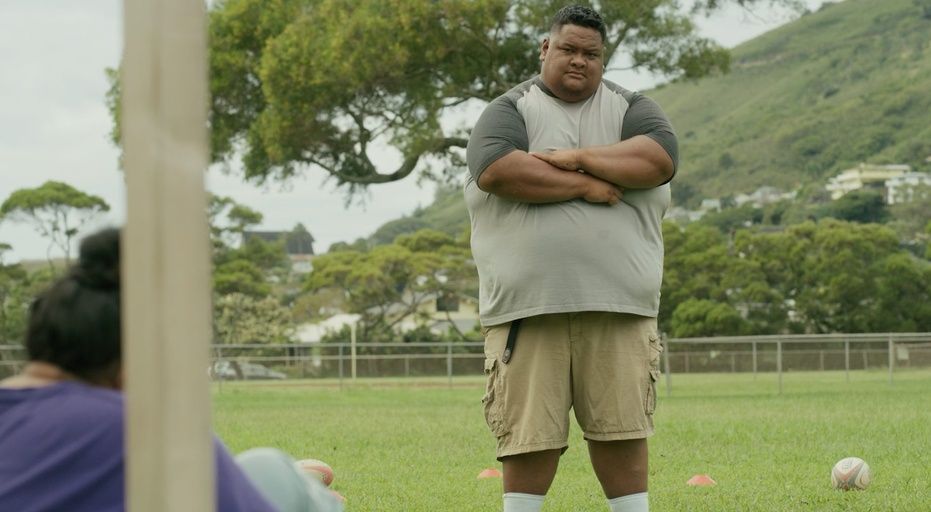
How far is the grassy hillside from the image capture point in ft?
419

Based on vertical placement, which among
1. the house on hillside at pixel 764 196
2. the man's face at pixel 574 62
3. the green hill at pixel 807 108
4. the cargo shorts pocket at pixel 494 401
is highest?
the green hill at pixel 807 108

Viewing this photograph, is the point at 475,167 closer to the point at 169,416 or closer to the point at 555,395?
the point at 555,395

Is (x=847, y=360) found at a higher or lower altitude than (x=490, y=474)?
lower

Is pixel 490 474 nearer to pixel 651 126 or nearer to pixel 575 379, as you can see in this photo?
pixel 575 379

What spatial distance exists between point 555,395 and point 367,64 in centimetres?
1845

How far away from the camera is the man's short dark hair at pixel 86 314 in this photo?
7.18ft

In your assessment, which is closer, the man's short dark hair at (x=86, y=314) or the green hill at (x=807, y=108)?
the man's short dark hair at (x=86, y=314)

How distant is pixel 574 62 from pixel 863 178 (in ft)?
363

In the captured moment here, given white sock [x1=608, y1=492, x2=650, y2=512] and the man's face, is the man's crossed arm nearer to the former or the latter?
the man's face

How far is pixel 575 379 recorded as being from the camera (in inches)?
182

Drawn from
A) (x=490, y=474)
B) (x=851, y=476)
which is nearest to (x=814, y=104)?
(x=490, y=474)

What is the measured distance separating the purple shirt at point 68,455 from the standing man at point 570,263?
2.33 metres

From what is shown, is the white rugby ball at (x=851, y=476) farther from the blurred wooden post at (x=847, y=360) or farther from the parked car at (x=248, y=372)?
the parked car at (x=248, y=372)

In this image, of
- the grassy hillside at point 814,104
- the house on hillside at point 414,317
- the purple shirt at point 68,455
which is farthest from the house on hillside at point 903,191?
the purple shirt at point 68,455
